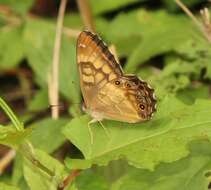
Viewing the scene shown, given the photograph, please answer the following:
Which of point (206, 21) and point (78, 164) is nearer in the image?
point (78, 164)

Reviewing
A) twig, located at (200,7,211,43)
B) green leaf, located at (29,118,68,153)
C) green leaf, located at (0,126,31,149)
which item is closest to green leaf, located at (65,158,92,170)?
green leaf, located at (0,126,31,149)

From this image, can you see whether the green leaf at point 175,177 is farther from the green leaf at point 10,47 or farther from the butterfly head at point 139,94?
the green leaf at point 10,47

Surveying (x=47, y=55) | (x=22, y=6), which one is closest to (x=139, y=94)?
(x=47, y=55)

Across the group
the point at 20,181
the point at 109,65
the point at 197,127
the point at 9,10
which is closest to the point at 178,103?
the point at 197,127

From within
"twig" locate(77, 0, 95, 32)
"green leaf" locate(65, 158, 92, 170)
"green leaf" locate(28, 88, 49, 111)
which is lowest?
"green leaf" locate(28, 88, 49, 111)

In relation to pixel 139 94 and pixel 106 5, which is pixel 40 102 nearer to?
pixel 106 5

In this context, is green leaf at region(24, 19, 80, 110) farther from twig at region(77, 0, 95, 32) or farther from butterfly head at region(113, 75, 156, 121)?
butterfly head at region(113, 75, 156, 121)
